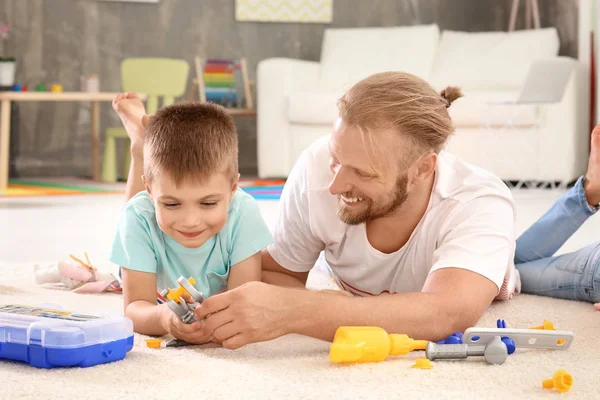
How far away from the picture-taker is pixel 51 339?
123 cm

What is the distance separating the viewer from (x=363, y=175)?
148 centimetres

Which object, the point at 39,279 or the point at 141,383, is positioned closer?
the point at 141,383

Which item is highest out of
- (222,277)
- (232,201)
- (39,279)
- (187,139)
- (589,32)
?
(589,32)

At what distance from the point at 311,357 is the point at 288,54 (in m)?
5.65

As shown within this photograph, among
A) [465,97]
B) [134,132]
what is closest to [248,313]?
[134,132]

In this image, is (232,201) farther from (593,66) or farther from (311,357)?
(593,66)

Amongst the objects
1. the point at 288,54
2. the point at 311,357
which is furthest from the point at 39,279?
the point at 288,54

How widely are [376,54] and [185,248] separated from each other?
175 inches

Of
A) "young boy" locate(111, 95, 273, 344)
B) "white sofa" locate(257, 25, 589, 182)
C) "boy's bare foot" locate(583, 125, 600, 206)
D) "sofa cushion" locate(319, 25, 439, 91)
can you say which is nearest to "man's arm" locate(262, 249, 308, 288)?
"young boy" locate(111, 95, 273, 344)

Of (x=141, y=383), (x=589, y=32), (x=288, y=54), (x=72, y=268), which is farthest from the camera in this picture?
(x=288, y=54)

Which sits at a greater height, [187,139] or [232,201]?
[187,139]

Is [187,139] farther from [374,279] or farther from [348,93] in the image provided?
[374,279]

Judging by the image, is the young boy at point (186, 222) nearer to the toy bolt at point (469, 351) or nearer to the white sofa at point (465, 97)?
the toy bolt at point (469, 351)

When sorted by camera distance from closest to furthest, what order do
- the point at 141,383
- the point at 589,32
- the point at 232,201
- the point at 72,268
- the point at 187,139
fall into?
the point at 141,383 → the point at 187,139 → the point at 232,201 → the point at 72,268 → the point at 589,32
